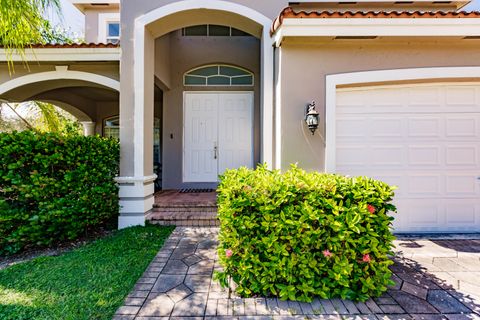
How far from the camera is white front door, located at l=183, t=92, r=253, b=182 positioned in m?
7.30

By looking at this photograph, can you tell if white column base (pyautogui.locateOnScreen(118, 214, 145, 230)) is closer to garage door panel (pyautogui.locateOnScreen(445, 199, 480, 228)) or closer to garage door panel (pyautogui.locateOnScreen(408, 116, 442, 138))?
garage door panel (pyautogui.locateOnScreen(408, 116, 442, 138))

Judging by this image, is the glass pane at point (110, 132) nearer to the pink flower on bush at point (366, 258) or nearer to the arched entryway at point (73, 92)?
the arched entryway at point (73, 92)

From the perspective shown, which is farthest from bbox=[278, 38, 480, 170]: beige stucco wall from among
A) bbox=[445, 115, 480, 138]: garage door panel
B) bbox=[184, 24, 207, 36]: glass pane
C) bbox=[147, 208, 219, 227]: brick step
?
bbox=[184, 24, 207, 36]: glass pane

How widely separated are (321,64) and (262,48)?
Result: 1322mm

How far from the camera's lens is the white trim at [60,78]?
5628 mm

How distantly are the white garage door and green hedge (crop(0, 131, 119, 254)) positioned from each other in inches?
178

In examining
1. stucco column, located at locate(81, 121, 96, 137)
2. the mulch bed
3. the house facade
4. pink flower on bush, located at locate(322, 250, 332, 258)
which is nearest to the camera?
pink flower on bush, located at locate(322, 250, 332, 258)

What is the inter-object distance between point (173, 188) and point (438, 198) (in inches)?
243

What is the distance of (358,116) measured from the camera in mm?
4539

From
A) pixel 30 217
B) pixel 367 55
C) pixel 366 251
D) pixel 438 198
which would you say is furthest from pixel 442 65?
pixel 30 217

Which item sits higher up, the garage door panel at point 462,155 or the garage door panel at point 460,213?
the garage door panel at point 462,155

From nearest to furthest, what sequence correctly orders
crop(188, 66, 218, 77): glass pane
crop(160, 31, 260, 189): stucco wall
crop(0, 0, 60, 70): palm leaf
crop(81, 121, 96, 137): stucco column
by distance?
1. crop(0, 0, 60, 70): palm leaf
2. crop(160, 31, 260, 189): stucco wall
3. crop(188, 66, 218, 77): glass pane
4. crop(81, 121, 96, 137): stucco column

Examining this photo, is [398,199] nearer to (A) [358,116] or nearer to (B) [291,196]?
(A) [358,116]

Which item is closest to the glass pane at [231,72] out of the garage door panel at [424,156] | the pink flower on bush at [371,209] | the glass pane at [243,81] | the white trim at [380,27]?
the glass pane at [243,81]
